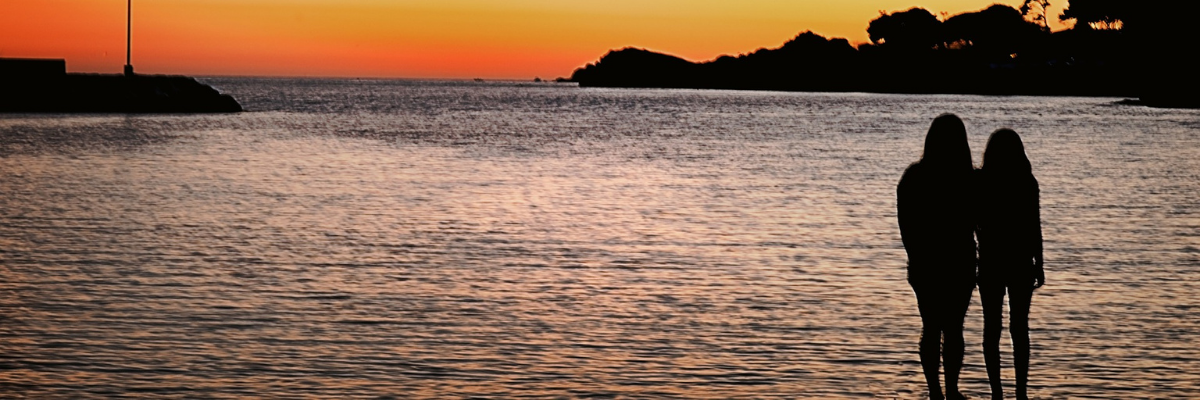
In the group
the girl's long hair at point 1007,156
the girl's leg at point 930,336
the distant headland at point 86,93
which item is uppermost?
the girl's long hair at point 1007,156

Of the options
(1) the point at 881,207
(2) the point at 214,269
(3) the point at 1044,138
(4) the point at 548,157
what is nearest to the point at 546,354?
(2) the point at 214,269

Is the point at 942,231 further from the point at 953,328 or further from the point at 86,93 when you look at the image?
the point at 86,93

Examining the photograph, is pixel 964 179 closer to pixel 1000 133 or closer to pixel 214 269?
pixel 1000 133

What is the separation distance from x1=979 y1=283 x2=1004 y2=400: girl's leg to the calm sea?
2.46 ft

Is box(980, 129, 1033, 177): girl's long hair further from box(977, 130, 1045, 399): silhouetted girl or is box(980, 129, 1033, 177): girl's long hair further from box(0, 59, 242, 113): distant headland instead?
box(0, 59, 242, 113): distant headland

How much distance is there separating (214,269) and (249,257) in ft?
3.59

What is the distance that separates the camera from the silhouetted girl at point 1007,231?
7.75 metres

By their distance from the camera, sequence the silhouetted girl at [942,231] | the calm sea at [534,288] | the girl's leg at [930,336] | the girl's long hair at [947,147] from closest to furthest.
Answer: the girl's long hair at [947,147]
the silhouetted girl at [942,231]
the girl's leg at [930,336]
the calm sea at [534,288]

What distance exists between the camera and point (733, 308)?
1231 centimetres

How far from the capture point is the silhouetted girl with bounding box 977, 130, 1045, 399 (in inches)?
305

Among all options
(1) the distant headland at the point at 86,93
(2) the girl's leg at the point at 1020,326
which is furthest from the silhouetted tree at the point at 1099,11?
(2) the girl's leg at the point at 1020,326

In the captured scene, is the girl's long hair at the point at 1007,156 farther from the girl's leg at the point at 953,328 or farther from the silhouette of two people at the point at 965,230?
the girl's leg at the point at 953,328

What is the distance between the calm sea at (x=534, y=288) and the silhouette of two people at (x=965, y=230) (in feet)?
3.45

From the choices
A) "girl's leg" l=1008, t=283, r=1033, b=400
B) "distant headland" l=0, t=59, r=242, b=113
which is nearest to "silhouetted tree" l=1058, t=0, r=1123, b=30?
"distant headland" l=0, t=59, r=242, b=113
